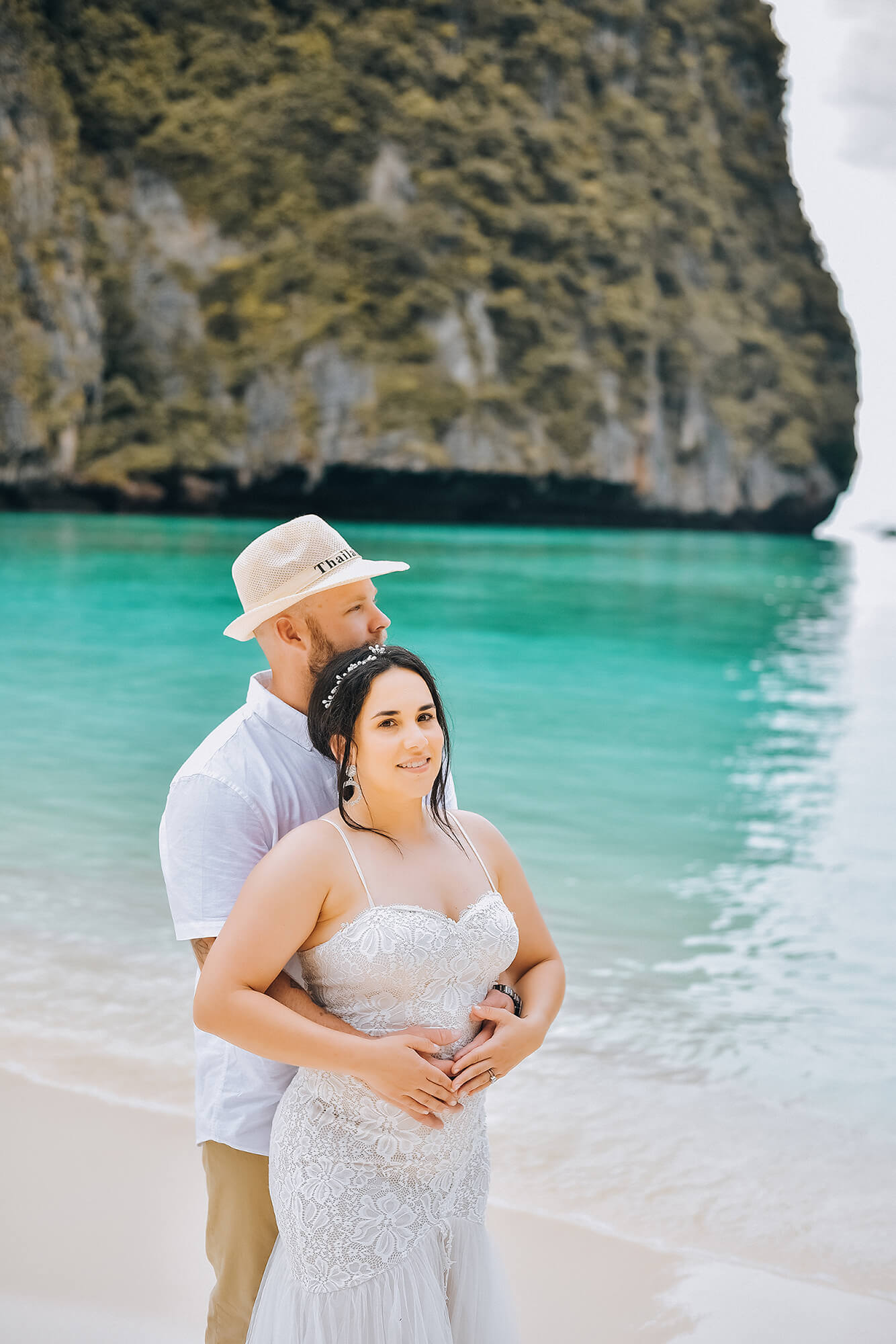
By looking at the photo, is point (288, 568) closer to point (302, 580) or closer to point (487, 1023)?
point (302, 580)

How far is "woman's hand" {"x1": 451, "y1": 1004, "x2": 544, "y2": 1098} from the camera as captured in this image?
1733 millimetres

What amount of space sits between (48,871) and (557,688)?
8.54 meters

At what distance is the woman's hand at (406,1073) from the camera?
169cm

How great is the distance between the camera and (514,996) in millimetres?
1906

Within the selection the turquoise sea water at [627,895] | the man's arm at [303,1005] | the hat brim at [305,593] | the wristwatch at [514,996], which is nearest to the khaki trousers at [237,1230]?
the man's arm at [303,1005]

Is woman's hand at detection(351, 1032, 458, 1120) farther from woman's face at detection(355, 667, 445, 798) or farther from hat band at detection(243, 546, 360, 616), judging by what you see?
hat band at detection(243, 546, 360, 616)

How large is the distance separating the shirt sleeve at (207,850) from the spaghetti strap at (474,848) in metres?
0.32

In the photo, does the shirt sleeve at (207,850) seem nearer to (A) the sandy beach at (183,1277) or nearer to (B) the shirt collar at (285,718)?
(B) the shirt collar at (285,718)

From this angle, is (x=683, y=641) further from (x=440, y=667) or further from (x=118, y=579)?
(x=118, y=579)

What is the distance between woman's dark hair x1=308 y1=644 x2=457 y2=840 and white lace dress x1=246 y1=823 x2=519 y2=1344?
0.16m

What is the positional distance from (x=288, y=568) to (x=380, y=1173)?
3.11ft

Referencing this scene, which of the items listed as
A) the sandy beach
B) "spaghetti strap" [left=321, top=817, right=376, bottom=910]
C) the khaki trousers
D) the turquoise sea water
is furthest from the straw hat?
the turquoise sea water

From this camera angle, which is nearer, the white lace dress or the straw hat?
the white lace dress

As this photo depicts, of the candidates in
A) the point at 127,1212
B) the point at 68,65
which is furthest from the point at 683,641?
the point at 68,65
